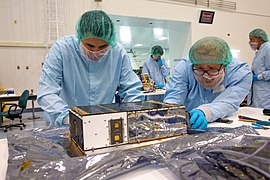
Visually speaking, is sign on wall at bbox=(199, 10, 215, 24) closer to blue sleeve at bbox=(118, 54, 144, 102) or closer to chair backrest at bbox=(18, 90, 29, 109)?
chair backrest at bbox=(18, 90, 29, 109)

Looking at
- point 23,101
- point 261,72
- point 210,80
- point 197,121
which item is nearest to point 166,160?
point 197,121

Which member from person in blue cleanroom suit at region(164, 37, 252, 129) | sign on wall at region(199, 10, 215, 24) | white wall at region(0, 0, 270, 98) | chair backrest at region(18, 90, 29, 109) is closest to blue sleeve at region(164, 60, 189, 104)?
person in blue cleanroom suit at region(164, 37, 252, 129)

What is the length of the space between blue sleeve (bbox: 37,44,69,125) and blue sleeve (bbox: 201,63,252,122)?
818 mm

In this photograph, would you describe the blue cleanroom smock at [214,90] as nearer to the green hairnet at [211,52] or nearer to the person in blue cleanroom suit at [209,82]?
the person in blue cleanroom suit at [209,82]

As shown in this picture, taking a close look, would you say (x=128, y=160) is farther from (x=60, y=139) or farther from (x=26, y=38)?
(x=26, y=38)

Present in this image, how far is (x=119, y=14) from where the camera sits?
15.8 feet

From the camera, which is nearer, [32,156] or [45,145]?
[32,156]

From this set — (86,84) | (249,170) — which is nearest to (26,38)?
(86,84)

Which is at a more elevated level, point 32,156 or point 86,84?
point 86,84

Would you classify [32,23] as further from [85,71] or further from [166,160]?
[166,160]

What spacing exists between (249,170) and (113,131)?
0.41 metres

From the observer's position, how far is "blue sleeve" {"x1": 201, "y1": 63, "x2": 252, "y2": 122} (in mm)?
1350

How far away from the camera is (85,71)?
1.45m

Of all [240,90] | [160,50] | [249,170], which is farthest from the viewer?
[160,50]
